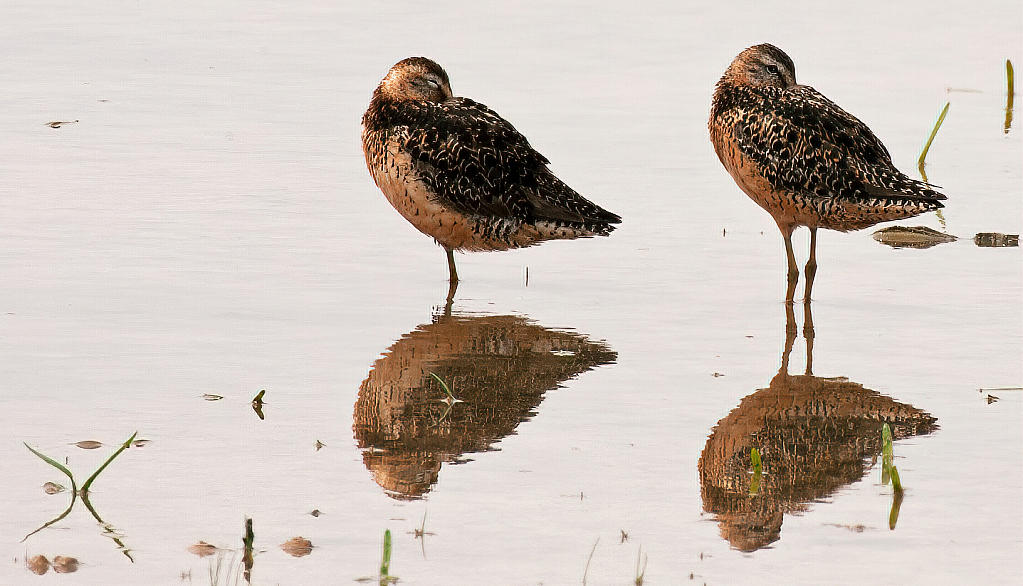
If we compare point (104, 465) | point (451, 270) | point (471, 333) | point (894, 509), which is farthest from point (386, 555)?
point (451, 270)

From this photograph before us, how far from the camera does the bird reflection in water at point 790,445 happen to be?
5.93 m

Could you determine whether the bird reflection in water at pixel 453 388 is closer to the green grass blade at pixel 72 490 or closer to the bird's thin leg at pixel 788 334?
the bird's thin leg at pixel 788 334

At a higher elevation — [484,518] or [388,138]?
[388,138]

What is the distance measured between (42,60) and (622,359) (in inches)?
331

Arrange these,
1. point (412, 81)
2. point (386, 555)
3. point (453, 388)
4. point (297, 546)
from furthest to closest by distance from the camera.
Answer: point (412, 81) < point (453, 388) < point (297, 546) < point (386, 555)

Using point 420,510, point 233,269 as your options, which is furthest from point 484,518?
point 233,269

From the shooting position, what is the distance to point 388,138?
364 inches

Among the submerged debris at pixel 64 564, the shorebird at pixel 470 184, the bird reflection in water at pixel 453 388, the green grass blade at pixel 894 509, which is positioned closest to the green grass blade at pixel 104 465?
the submerged debris at pixel 64 564

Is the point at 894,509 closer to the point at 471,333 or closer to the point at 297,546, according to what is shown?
the point at 297,546

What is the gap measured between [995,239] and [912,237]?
1.66 feet

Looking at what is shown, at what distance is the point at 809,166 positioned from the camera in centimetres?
905

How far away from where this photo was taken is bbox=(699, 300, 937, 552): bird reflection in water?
593 cm

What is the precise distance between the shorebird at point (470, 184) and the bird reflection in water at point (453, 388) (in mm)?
672

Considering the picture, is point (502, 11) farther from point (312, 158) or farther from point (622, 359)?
point (622, 359)
